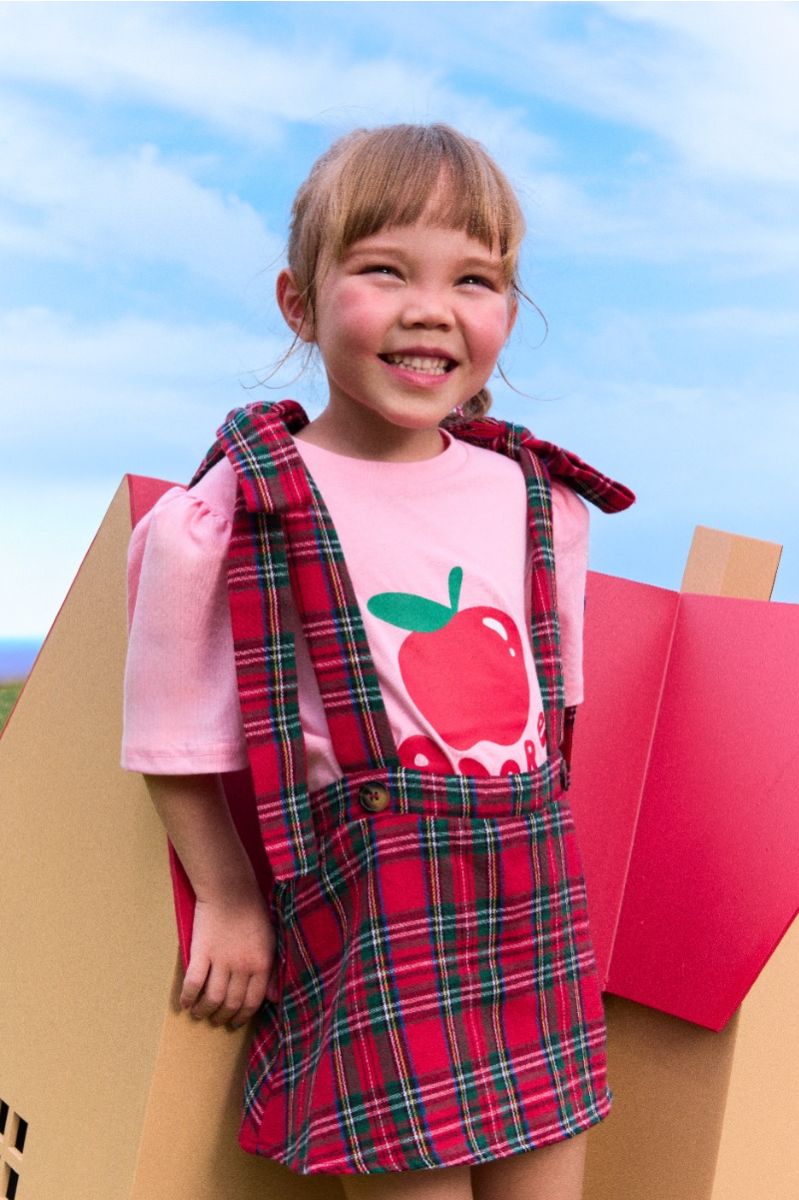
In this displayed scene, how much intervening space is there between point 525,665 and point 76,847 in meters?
0.44

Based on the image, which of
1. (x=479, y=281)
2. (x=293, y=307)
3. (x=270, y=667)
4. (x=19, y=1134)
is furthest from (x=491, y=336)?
(x=19, y=1134)

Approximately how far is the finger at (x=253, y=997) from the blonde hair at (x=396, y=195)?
0.51 metres

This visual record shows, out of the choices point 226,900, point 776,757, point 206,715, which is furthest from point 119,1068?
point 776,757

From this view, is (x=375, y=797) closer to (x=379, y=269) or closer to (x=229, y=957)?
(x=229, y=957)

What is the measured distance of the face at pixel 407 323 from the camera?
1.05m

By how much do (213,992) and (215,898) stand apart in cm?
7

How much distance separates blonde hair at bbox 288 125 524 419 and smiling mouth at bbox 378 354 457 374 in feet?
0.28

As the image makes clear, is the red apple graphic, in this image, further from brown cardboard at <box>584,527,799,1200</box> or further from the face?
brown cardboard at <box>584,527,799,1200</box>

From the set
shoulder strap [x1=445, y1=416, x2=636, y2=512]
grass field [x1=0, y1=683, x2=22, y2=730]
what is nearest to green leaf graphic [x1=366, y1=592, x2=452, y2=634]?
shoulder strap [x1=445, y1=416, x2=636, y2=512]

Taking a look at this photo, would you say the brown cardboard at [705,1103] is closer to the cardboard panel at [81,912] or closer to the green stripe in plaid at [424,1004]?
the green stripe in plaid at [424,1004]

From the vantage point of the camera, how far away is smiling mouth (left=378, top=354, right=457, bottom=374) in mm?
1069

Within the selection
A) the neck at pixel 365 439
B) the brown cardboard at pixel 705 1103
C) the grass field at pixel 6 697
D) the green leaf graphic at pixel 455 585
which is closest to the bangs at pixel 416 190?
the neck at pixel 365 439

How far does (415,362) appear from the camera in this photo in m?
1.07

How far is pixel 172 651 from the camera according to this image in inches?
40.2
